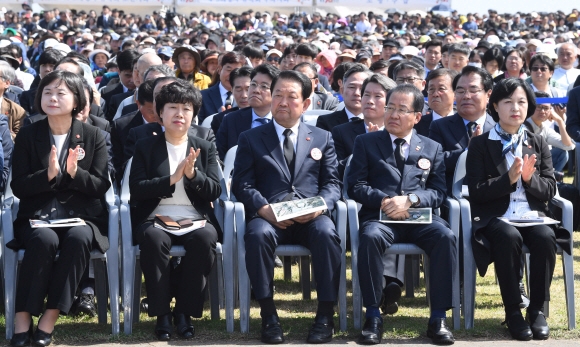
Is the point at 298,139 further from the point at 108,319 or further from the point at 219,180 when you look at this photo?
the point at 108,319

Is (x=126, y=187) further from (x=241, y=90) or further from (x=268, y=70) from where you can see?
(x=241, y=90)

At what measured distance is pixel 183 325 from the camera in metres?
5.17

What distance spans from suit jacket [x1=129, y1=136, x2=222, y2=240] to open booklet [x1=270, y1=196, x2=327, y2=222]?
15.5 inches

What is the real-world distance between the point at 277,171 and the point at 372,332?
116 cm

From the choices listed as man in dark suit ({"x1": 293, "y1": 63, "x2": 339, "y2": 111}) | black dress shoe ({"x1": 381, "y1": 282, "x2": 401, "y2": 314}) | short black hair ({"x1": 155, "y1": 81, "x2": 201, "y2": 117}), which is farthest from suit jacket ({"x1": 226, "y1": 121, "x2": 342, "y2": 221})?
man in dark suit ({"x1": 293, "y1": 63, "x2": 339, "y2": 111})

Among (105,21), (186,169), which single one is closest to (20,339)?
(186,169)

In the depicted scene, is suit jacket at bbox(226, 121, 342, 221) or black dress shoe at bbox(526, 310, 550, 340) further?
suit jacket at bbox(226, 121, 342, 221)

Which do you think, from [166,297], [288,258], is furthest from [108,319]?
[288,258]

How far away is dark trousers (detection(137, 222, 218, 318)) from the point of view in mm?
5117

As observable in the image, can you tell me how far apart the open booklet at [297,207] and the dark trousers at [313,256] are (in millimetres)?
94

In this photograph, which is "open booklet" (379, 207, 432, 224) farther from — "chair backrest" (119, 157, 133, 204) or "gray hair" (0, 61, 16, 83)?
"gray hair" (0, 61, 16, 83)

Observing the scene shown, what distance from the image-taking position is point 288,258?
6.72 m

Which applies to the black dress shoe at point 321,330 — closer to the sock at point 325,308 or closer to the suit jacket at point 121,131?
the sock at point 325,308

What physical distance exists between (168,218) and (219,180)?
1.54 feet
